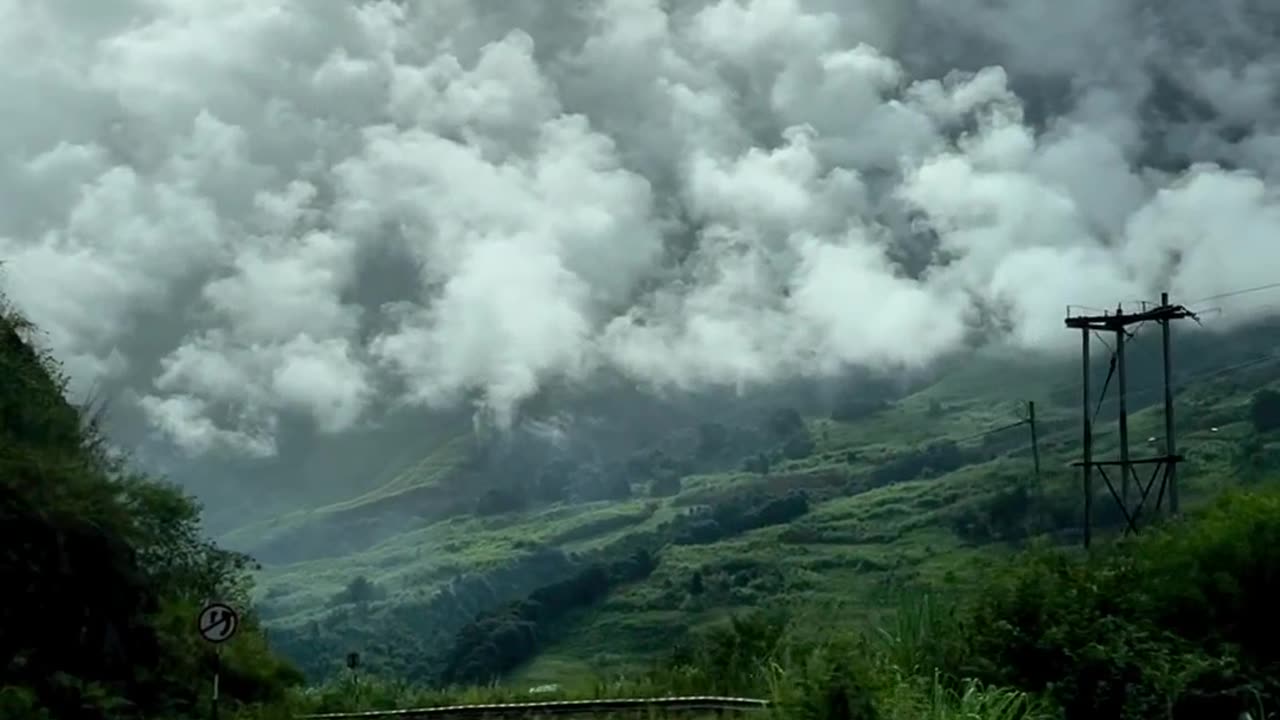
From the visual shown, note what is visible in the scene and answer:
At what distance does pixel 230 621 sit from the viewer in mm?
27750

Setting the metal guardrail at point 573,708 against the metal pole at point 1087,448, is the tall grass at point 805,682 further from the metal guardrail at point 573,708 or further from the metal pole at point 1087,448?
the metal pole at point 1087,448

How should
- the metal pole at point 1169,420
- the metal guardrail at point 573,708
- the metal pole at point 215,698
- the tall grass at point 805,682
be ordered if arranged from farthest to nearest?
1. the metal pole at point 1169,420
2. the metal pole at point 215,698
3. the metal guardrail at point 573,708
4. the tall grass at point 805,682

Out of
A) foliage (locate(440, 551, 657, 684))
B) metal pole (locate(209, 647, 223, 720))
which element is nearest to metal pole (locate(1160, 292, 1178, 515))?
metal pole (locate(209, 647, 223, 720))

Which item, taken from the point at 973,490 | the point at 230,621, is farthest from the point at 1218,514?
the point at 973,490

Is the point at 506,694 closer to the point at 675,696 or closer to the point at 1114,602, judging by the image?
the point at 675,696

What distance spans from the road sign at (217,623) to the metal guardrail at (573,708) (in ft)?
14.9

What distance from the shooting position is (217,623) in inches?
1080

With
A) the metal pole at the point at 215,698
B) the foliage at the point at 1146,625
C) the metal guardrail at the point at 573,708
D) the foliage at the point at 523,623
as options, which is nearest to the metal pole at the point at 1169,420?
the foliage at the point at 1146,625

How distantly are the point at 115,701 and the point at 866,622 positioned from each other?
45.5 ft

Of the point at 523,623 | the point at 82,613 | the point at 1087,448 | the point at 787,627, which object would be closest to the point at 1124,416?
the point at 1087,448

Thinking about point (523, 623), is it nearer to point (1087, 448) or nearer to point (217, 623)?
point (1087, 448)

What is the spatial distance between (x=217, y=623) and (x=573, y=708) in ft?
22.0

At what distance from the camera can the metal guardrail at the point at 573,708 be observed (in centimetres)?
2420

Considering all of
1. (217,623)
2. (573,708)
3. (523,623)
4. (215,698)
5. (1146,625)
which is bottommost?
(523,623)
